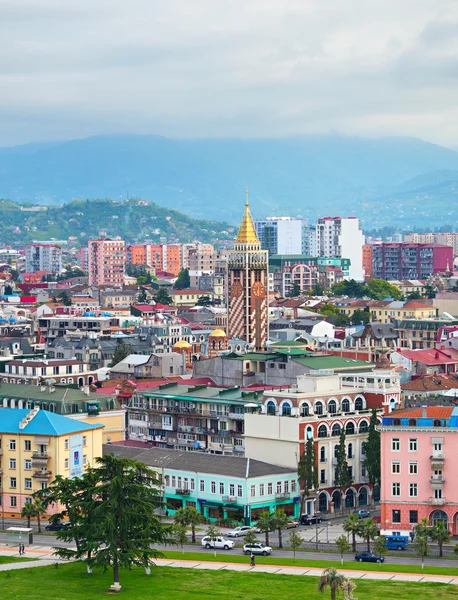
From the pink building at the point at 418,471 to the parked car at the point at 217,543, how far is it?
7.70m

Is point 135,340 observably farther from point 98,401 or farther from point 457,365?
point 98,401

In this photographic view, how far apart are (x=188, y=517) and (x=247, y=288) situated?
69945mm

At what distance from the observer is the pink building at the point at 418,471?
73875 millimetres

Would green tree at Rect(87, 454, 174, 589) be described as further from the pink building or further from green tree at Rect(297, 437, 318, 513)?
green tree at Rect(297, 437, 318, 513)

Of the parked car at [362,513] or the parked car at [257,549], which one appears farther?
the parked car at [362,513]

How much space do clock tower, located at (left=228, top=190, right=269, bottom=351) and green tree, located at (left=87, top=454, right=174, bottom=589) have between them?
72390 millimetres

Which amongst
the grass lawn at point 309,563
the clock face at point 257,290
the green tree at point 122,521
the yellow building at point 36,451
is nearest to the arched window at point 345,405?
the yellow building at point 36,451

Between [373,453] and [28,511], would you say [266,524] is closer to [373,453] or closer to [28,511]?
[373,453]

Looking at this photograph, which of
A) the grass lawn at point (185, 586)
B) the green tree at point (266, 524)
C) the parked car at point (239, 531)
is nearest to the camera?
the grass lawn at point (185, 586)

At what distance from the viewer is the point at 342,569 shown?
66.5 metres

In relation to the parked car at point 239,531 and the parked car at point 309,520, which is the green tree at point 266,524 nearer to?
the parked car at point 239,531

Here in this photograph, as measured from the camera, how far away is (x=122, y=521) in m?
64.0

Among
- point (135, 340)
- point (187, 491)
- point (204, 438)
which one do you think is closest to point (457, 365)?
point (135, 340)

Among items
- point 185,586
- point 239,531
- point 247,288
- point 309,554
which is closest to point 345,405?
point 239,531
